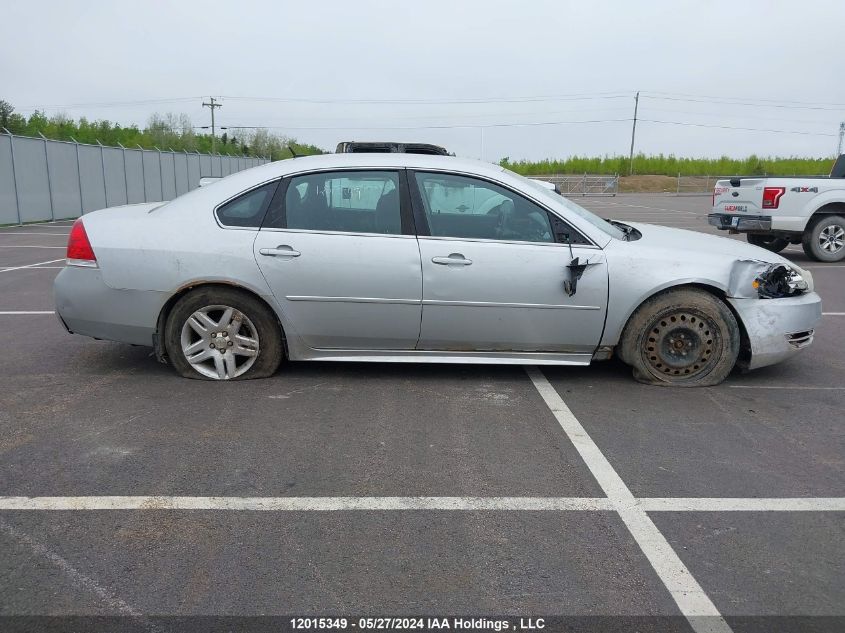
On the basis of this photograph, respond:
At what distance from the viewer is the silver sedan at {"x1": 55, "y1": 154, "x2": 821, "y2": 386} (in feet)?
16.3

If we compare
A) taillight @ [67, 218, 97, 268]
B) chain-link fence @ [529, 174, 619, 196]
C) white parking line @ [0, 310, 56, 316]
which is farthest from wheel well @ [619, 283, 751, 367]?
chain-link fence @ [529, 174, 619, 196]

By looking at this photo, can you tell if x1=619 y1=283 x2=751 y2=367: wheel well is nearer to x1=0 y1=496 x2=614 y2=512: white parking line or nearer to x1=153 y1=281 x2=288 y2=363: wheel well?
x1=0 y1=496 x2=614 y2=512: white parking line

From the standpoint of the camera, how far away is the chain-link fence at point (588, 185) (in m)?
57.4

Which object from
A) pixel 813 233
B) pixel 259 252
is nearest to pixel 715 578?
pixel 259 252

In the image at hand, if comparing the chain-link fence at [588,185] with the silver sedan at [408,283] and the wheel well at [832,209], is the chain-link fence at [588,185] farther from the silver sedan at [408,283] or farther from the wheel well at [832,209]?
the silver sedan at [408,283]

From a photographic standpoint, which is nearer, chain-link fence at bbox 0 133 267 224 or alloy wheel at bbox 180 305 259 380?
alloy wheel at bbox 180 305 259 380

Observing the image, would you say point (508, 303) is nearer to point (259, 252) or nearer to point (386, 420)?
point (386, 420)

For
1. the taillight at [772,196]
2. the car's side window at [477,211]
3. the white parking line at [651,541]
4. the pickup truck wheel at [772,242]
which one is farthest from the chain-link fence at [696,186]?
the white parking line at [651,541]

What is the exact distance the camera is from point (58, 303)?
518 centimetres

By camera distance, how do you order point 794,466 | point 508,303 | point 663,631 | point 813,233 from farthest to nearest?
1. point 813,233
2. point 508,303
3. point 794,466
4. point 663,631

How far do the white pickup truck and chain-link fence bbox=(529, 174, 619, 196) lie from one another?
44721 millimetres

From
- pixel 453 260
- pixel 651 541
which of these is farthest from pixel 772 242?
pixel 651 541

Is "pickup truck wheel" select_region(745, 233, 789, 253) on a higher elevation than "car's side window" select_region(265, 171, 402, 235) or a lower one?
lower

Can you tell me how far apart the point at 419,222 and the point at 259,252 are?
1111 millimetres
